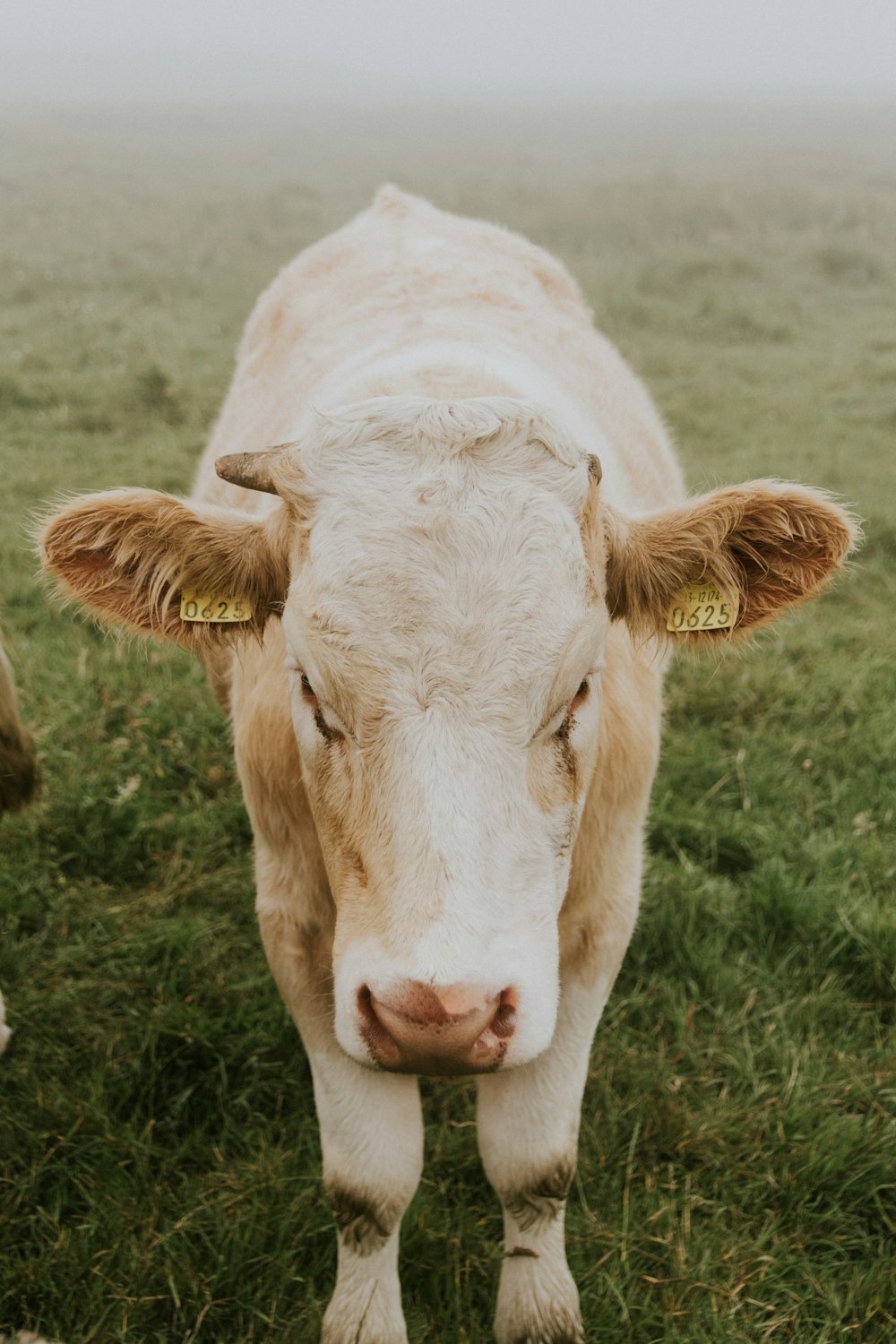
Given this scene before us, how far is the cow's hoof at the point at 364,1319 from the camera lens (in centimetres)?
249

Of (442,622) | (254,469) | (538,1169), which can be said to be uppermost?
(254,469)

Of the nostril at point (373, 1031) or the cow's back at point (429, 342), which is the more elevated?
the cow's back at point (429, 342)

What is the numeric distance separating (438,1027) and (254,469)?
1.09 meters

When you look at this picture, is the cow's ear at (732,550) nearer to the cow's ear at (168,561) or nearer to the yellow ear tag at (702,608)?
the yellow ear tag at (702,608)

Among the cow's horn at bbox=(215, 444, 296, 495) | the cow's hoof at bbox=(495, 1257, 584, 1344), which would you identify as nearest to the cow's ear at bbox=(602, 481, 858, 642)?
the cow's horn at bbox=(215, 444, 296, 495)

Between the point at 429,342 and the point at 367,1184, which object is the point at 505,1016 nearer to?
the point at 367,1184

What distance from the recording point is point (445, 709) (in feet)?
6.13

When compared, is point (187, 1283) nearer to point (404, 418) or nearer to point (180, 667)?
point (404, 418)

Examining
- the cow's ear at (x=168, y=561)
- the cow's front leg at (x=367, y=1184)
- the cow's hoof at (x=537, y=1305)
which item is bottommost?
the cow's hoof at (x=537, y=1305)

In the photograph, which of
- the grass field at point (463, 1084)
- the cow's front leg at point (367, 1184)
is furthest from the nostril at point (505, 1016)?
the grass field at point (463, 1084)

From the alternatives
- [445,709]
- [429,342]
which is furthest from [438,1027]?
[429,342]

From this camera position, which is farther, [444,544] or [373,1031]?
[444,544]

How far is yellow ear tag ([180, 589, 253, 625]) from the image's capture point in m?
2.40

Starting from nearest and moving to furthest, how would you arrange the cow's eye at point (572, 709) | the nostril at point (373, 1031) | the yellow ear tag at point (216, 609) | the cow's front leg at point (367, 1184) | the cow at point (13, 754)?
the nostril at point (373, 1031) < the cow's eye at point (572, 709) < the yellow ear tag at point (216, 609) < the cow's front leg at point (367, 1184) < the cow at point (13, 754)
